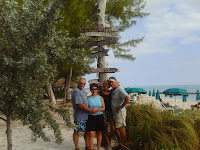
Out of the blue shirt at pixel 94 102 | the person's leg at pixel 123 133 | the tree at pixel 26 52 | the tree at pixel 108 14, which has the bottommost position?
the person's leg at pixel 123 133

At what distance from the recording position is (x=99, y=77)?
27.2ft

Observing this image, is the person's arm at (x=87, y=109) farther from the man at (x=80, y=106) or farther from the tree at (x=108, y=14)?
the tree at (x=108, y=14)

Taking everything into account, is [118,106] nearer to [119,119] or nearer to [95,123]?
[119,119]

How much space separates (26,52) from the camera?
13.3ft

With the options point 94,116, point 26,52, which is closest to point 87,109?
point 94,116

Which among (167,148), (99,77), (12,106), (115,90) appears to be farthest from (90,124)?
(99,77)

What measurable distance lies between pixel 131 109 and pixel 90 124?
216 cm

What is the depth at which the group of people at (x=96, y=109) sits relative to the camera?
564 cm

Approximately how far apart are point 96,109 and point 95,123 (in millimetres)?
404

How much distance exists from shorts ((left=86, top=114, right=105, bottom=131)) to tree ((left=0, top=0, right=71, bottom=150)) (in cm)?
144

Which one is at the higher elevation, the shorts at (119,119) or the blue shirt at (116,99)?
the blue shirt at (116,99)

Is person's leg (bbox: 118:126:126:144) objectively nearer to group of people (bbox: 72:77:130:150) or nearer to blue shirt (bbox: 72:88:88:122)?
group of people (bbox: 72:77:130:150)

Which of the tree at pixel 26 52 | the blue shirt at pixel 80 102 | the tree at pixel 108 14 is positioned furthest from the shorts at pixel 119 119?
the tree at pixel 108 14

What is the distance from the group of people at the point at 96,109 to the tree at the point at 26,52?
1.34 meters
